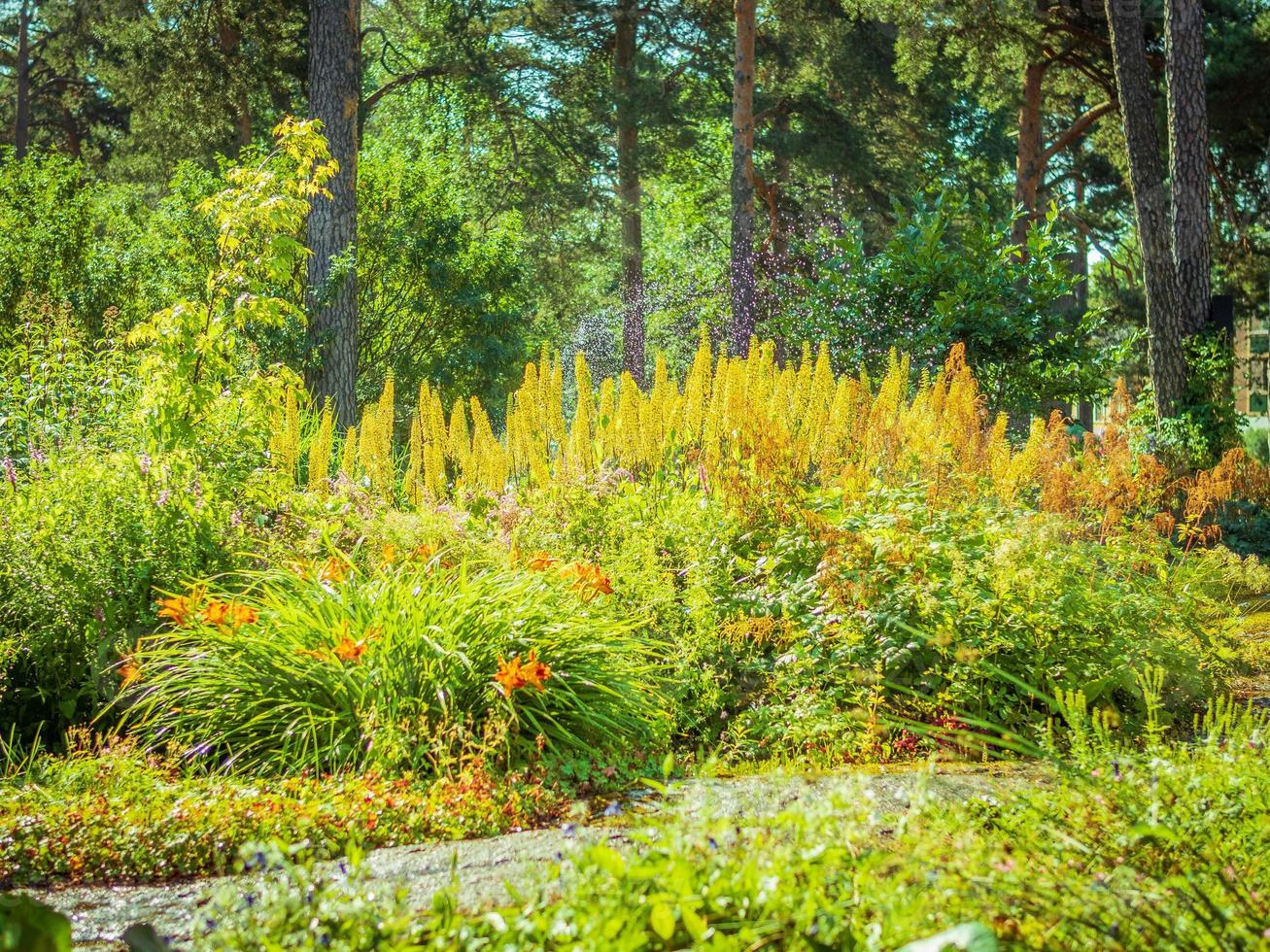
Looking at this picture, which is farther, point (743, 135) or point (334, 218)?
point (743, 135)

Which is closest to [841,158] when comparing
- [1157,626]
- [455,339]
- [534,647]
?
[455,339]

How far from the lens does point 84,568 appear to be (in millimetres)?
4641

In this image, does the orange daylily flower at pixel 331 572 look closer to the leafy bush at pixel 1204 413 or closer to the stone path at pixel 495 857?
the stone path at pixel 495 857

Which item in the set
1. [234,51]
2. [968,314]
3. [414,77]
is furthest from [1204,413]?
[234,51]

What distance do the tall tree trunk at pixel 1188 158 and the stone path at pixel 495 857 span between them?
8770 mm

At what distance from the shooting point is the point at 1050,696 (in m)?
4.37

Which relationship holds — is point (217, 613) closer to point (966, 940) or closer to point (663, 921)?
point (663, 921)

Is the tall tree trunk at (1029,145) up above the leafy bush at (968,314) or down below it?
above

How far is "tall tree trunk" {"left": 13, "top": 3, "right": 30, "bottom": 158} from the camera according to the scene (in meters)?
23.0

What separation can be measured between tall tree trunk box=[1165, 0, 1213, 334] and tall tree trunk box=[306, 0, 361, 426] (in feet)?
26.1

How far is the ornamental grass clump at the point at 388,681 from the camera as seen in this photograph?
3.74 metres

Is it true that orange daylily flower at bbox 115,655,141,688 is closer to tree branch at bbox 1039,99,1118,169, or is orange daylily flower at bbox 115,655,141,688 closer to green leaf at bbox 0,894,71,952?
green leaf at bbox 0,894,71,952

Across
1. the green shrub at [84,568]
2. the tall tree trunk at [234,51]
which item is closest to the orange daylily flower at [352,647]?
the green shrub at [84,568]

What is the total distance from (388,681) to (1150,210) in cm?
961
